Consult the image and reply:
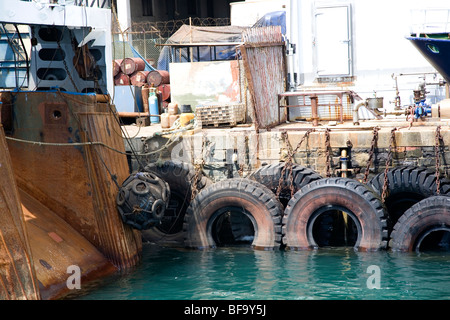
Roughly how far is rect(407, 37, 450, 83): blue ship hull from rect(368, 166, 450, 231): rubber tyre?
3605 millimetres

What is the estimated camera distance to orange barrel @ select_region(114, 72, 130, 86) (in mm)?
18000

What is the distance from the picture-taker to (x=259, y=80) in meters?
12.3

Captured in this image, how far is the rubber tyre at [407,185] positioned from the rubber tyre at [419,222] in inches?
13.1

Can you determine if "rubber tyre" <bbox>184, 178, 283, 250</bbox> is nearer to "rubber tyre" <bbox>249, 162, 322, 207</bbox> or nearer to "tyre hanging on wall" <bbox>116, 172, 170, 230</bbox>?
"rubber tyre" <bbox>249, 162, 322, 207</bbox>

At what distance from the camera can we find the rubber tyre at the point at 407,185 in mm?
10484

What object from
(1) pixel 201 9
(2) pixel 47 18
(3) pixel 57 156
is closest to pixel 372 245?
(3) pixel 57 156

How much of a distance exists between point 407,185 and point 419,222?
826 mm

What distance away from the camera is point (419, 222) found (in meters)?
9.98

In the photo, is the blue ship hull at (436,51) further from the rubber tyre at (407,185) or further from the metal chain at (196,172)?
the metal chain at (196,172)

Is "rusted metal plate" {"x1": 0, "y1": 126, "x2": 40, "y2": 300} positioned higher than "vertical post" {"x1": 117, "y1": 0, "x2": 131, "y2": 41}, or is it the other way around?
"vertical post" {"x1": 117, "y1": 0, "x2": 131, "y2": 41}

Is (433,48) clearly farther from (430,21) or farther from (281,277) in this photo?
(281,277)

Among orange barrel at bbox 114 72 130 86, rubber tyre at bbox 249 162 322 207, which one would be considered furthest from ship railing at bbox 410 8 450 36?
orange barrel at bbox 114 72 130 86

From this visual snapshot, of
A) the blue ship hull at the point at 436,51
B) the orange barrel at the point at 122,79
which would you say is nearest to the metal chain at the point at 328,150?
the blue ship hull at the point at 436,51

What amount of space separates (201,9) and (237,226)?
18.6 metres
